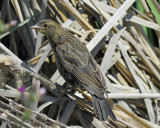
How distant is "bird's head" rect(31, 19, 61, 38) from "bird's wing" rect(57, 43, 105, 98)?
0.70 feet

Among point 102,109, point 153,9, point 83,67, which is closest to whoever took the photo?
point 102,109

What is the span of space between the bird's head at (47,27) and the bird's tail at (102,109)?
0.92 m

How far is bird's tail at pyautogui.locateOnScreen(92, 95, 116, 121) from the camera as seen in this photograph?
315 centimetres

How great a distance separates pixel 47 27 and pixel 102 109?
1.09 meters

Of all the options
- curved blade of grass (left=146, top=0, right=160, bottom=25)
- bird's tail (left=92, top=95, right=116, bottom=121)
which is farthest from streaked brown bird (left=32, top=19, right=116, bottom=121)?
curved blade of grass (left=146, top=0, right=160, bottom=25)

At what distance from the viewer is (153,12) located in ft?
13.3

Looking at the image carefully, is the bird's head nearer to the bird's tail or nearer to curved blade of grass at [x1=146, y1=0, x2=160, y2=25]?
the bird's tail

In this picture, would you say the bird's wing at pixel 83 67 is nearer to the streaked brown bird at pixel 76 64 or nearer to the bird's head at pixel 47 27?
the streaked brown bird at pixel 76 64

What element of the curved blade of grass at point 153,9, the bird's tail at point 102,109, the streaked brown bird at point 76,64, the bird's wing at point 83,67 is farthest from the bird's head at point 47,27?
the curved blade of grass at point 153,9

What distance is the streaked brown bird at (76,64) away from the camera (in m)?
3.26

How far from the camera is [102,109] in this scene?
3.21 metres

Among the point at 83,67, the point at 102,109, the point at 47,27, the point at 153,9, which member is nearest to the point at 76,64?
the point at 83,67

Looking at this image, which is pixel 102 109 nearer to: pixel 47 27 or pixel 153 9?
pixel 47 27

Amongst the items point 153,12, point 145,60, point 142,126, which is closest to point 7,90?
point 142,126
